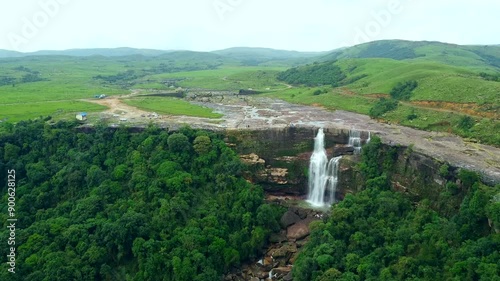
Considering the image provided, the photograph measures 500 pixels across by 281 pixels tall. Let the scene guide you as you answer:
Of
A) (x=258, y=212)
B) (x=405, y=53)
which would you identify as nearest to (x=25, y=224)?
(x=258, y=212)

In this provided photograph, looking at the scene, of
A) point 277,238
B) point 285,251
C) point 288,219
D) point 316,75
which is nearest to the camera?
point 285,251

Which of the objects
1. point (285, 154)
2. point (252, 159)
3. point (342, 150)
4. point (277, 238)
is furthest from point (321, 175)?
→ point (277, 238)

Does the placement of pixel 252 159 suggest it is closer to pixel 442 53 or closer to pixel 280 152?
pixel 280 152

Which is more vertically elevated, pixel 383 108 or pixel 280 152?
pixel 383 108

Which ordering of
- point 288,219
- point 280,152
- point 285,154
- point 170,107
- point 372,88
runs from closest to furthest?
point 288,219 < point 285,154 < point 280,152 < point 170,107 < point 372,88

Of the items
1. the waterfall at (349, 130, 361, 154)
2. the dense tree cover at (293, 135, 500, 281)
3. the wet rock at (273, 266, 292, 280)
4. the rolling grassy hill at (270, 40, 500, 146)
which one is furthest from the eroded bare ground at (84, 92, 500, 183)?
the wet rock at (273, 266, 292, 280)

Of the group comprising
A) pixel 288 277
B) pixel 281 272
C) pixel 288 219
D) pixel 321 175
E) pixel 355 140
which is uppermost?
pixel 355 140
